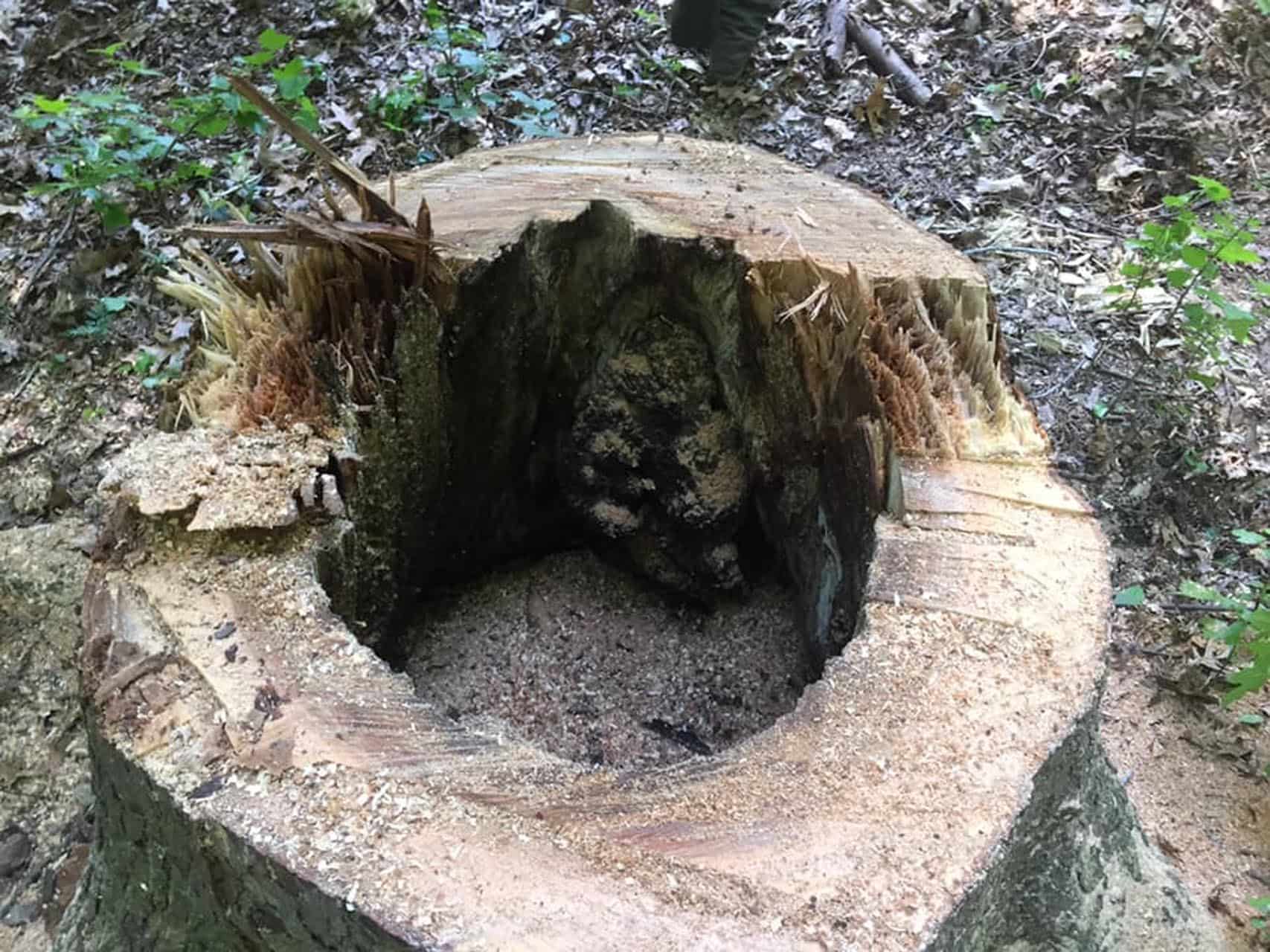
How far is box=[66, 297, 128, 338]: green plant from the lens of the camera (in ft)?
10.6

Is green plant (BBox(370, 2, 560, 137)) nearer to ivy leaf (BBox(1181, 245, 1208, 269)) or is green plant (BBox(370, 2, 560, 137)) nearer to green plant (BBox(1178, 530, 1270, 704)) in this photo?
ivy leaf (BBox(1181, 245, 1208, 269))

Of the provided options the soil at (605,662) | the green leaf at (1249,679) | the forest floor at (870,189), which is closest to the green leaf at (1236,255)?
the forest floor at (870,189)

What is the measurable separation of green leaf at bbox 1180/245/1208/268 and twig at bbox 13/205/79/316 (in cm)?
349

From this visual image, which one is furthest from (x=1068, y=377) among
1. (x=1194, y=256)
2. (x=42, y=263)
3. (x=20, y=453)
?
(x=42, y=263)

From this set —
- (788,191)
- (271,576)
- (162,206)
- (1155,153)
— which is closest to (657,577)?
(788,191)

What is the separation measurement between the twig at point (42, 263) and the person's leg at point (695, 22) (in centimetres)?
232

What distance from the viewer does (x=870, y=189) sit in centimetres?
358

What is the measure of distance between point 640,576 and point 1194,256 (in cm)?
162

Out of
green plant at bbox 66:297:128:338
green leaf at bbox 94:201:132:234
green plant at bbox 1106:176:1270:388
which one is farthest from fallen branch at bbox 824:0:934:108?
green plant at bbox 66:297:128:338

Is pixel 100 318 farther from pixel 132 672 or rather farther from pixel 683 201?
pixel 132 672

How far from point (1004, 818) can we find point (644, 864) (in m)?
0.43

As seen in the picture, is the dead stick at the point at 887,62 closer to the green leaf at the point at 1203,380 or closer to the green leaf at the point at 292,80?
the green leaf at the point at 1203,380

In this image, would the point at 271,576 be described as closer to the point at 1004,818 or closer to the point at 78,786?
the point at 1004,818

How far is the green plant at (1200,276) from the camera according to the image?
245cm
